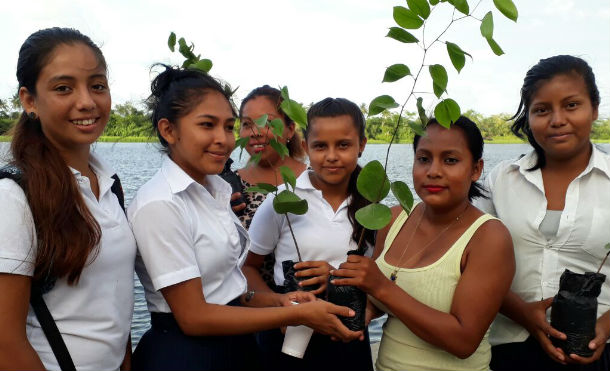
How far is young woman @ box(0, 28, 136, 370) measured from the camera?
5.09 feet

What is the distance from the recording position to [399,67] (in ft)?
5.88

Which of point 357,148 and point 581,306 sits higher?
point 357,148

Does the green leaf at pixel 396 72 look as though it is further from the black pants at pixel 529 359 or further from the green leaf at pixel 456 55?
the black pants at pixel 529 359

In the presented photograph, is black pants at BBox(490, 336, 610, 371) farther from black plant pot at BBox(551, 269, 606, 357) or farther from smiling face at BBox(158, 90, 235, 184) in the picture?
smiling face at BBox(158, 90, 235, 184)

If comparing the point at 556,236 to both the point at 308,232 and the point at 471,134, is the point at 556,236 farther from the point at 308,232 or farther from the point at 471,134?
the point at 308,232

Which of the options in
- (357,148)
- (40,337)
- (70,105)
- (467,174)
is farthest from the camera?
(357,148)

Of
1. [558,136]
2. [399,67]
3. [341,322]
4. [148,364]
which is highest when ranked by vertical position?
[399,67]

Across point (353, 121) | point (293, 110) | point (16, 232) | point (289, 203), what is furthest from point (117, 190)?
point (353, 121)

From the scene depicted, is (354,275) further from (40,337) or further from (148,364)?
(40,337)

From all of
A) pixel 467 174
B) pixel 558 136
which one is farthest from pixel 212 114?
pixel 558 136

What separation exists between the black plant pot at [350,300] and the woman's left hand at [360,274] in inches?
0.9

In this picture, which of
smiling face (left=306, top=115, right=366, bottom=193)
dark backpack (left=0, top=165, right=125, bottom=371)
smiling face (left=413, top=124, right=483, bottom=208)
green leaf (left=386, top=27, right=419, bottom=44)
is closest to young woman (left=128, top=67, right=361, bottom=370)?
dark backpack (left=0, top=165, right=125, bottom=371)

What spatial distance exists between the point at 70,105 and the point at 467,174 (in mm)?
1440

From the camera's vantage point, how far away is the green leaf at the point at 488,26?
1.66 metres
